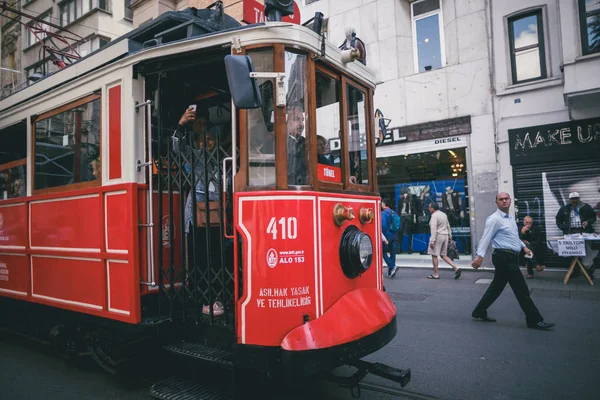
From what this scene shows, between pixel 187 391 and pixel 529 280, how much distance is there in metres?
8.76

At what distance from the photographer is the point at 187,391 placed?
3256 mm

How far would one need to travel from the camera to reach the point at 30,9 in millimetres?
23719

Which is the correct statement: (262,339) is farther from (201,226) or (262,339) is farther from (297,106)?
(297,106)

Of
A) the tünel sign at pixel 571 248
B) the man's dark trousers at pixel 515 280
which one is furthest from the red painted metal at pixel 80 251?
the tünel sign at pixel 571 248

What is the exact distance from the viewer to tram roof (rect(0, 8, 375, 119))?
3.22 meters

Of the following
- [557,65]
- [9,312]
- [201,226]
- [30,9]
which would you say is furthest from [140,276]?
[30,9]

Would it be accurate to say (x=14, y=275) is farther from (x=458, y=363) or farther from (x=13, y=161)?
(x=458, y=363)

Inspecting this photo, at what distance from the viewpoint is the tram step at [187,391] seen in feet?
10.3

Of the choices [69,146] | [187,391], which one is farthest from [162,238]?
[69,146]

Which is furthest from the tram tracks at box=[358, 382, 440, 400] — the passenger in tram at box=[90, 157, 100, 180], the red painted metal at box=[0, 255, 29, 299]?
the red painted metal at box=[0, 255, 29, 299]

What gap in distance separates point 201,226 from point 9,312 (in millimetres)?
3667

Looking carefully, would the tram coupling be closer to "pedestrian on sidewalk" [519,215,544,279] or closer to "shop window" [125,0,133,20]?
"pedestrian on sidewalk" [519,215,544,279]

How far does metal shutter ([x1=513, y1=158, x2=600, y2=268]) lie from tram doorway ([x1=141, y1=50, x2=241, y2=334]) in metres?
9.14

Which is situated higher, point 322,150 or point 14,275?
Answer: point 322,150
